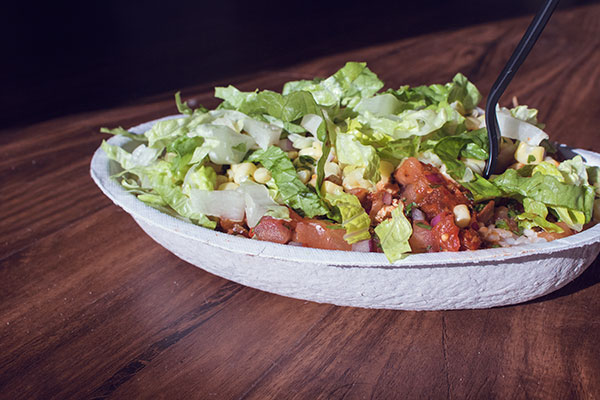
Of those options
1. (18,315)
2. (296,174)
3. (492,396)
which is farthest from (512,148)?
(18,315)

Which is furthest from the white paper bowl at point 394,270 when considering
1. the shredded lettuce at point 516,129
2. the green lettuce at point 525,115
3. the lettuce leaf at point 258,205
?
the green lettuce at point 525,115

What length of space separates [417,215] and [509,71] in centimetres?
29

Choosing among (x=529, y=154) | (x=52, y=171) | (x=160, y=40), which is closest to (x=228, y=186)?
(x=529, y=154)

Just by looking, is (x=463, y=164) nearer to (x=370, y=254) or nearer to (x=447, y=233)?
(x=447, y=233)

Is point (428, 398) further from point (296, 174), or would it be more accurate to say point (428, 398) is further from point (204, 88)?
point (204, 88)

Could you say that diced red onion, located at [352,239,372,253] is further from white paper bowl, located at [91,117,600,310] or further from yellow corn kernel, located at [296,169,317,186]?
yellow corn kernel, located at [296,169,317,186]

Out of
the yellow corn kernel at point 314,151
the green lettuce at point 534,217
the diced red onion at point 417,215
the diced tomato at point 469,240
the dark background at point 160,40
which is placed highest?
the yellow corn kernel at point 314,151

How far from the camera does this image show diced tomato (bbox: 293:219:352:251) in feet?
3.15

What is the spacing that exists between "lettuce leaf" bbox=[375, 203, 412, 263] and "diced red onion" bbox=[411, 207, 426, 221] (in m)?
0.03

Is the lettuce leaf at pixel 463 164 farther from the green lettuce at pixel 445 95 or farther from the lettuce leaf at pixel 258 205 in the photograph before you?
the lettuce leaf at pixel 258 205

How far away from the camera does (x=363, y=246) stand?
3.07ft

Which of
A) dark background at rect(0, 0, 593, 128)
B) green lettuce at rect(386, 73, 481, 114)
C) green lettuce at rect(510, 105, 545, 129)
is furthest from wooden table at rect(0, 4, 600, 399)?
dark background at rect(0, 0, 593, 128)

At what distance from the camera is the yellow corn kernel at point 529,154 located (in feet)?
3.66

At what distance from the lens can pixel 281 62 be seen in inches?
116
